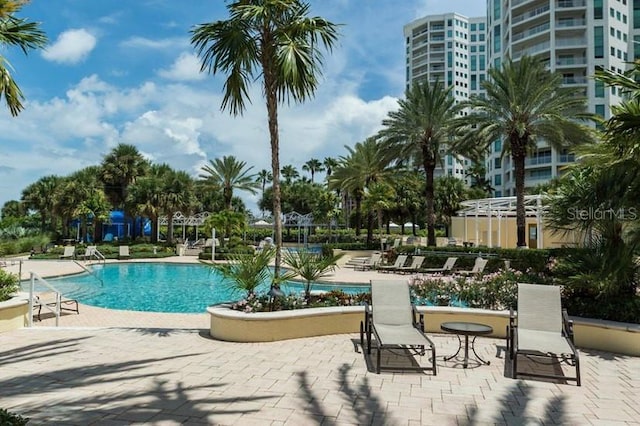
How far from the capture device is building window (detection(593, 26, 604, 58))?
53938 mm

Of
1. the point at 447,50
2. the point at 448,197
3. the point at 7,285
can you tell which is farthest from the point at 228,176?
the point at 447,50

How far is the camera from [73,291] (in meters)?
17.0

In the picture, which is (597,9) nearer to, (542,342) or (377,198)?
(377,198)

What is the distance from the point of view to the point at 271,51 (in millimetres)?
8961

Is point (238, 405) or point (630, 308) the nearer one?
point (238, 405)

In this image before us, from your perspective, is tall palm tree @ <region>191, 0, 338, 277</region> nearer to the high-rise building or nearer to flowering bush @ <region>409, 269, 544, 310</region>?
flowering bush @ <region>409, 269, 544, 310</region>

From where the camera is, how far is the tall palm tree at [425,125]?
79.7 feet

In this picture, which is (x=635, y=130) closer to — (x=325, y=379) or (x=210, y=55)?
(x=325, y=379)

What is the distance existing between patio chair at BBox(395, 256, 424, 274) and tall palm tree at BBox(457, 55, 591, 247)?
15.8ft

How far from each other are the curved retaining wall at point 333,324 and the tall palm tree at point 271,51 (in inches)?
54.4

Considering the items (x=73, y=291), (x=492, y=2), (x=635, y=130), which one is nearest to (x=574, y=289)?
(x=635, y=130)

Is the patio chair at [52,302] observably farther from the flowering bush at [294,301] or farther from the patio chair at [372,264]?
the patio chair at [372,264]

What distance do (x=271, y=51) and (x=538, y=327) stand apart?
6.79 m

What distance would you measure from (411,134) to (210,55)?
17566 millimetres
